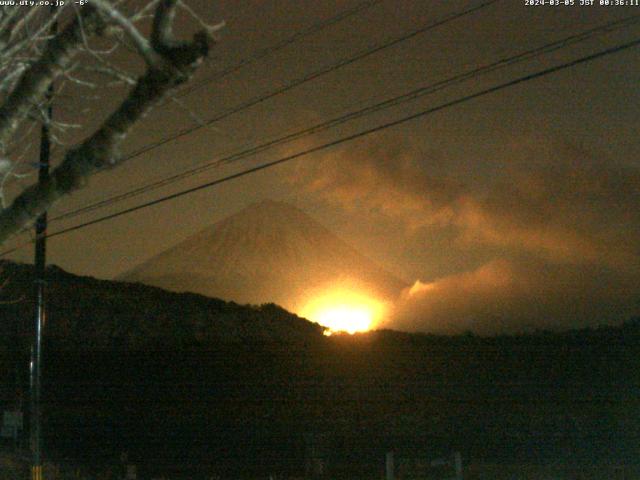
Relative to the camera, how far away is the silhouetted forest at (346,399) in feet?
69.7

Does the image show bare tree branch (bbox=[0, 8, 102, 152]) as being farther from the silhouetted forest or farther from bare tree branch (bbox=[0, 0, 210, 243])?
the silhouetted forest

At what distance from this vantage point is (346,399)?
23.8 meters

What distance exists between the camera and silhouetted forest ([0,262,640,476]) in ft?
69.7

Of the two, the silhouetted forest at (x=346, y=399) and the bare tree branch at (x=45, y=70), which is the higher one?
the bare tree branch at (x=45, y=70)

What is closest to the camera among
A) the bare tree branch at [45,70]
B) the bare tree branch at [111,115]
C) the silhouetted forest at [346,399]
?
the bare tree branch at [111,115]

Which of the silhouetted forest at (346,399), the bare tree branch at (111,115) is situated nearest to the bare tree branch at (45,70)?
the bare tree branch at (111,115)

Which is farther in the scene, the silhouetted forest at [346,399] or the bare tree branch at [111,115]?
the silhouetted forest at [346,399]

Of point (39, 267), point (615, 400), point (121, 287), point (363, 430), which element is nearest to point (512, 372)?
point (615, 400)

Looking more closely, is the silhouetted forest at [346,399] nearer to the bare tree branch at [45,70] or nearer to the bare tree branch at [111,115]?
the bare tree branch at [111,115]

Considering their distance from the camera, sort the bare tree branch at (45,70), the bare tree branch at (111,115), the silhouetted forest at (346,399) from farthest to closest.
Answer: the silhouetted forest at (346,399) → the bare tree branch at (45,70) → the bare tree branch at (111,115)

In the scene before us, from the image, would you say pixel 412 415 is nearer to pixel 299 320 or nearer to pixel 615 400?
pixel 615 400

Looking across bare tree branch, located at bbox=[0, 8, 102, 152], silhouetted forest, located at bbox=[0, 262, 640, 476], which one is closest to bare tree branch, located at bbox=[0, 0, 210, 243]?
bare tree branch, located at bbox=[0, 8, 102, 152]

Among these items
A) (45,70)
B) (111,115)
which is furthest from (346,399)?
(111,115)

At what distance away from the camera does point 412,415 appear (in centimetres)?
2291
